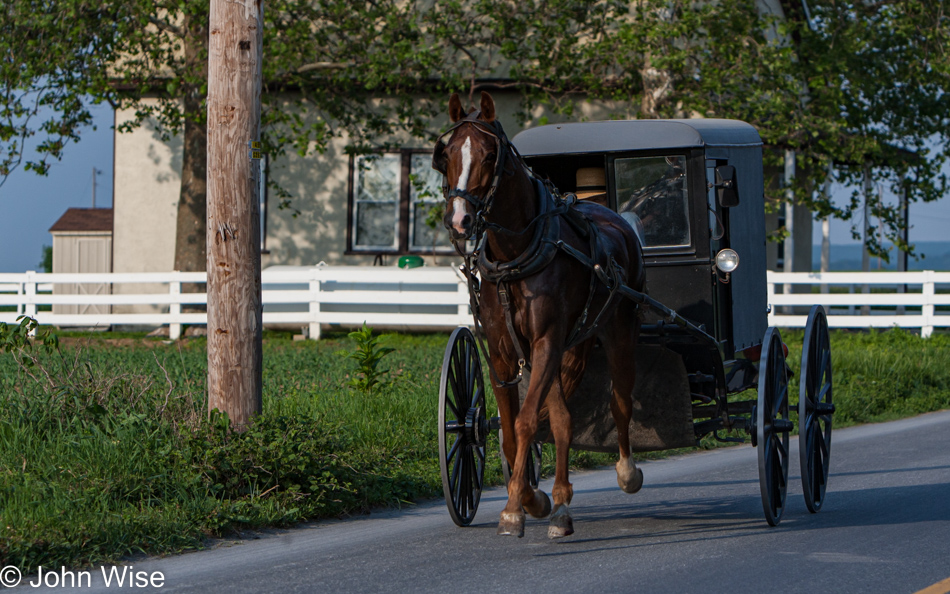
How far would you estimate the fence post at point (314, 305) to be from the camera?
19016 mm

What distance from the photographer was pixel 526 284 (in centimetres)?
598

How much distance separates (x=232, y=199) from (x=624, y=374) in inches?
111

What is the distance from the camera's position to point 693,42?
68.1 ft

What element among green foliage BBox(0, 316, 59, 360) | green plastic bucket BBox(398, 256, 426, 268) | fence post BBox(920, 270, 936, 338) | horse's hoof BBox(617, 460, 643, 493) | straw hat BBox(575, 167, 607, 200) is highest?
green plastic bucket BBox(398, 256, 426, 268)

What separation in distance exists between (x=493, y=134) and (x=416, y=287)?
557 inches

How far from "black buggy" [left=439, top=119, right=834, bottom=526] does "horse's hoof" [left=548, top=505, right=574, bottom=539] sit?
0.69 m

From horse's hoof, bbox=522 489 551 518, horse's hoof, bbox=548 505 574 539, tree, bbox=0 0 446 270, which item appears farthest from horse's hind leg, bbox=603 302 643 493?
tree, bbox=0 0 446 270

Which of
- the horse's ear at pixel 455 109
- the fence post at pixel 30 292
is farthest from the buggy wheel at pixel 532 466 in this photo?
the fence post at pixel 30 292

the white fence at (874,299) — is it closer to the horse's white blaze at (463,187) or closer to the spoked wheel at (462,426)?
the spoked wheel at (462,426)

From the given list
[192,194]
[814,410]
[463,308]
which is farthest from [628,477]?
→ [192,194]

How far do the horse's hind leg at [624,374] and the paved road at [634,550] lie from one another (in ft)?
1.15

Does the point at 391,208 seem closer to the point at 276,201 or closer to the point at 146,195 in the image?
the point at 276,201

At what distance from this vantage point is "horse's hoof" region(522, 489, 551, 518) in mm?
6195

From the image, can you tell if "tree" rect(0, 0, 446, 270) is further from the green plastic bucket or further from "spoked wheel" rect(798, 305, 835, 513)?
"spoked wheel" rect(798, 305, 835, 513)
